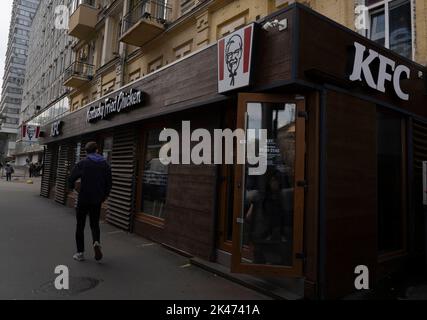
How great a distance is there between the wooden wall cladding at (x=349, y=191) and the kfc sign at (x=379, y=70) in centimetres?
34

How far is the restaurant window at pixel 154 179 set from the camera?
771cm

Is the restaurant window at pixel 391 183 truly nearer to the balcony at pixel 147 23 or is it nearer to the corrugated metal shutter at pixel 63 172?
the balcony at pixel 147 23

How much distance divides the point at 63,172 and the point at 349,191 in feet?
41.8

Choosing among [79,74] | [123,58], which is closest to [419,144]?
[123,58]

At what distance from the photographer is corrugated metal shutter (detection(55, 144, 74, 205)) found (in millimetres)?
14227

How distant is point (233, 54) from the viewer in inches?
199

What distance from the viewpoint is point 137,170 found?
8.70m

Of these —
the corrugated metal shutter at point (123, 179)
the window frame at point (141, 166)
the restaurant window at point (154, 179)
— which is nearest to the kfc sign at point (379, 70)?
the restaurant window at point (154, 179)

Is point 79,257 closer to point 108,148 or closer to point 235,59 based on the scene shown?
point 235,59

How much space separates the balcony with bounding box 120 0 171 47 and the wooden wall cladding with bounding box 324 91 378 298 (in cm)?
895

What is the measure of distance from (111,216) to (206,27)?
19.5 feet
